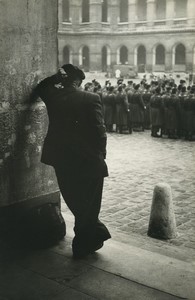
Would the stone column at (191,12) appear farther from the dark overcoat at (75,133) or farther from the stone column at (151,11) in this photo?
the dark overcoat at (75,133)

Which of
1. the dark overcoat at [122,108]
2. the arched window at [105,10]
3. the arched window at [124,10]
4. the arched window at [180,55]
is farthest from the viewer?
the arched window at [124,10]

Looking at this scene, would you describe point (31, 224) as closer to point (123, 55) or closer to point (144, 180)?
point (144, 180)

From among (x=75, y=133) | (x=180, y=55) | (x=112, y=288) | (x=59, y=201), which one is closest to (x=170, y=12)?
(x=180, y=55)

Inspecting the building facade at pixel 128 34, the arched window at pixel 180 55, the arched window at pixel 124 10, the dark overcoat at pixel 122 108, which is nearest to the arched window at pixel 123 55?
the building facade at pixel 128 34

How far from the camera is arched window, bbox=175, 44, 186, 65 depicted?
43.9 metres

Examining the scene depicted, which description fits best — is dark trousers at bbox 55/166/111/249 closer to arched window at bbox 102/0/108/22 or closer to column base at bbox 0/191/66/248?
column base at bbox 0/191/66/248

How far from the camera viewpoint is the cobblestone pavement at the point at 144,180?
22.7ft

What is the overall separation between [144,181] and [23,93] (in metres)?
5.31

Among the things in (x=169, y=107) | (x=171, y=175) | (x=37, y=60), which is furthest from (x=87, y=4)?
(x=37, y=60)

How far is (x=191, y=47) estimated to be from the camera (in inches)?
1687

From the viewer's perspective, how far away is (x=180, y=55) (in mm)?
44188

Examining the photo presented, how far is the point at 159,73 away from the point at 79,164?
40.1 meters

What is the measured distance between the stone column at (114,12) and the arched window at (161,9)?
166 inches

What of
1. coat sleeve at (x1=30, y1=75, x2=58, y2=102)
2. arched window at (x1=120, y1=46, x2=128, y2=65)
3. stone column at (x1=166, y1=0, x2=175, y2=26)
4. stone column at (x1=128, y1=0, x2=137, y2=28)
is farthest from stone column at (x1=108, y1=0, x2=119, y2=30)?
coat sleeve at (x1=30, y1=75, x2=58, y2=102)
